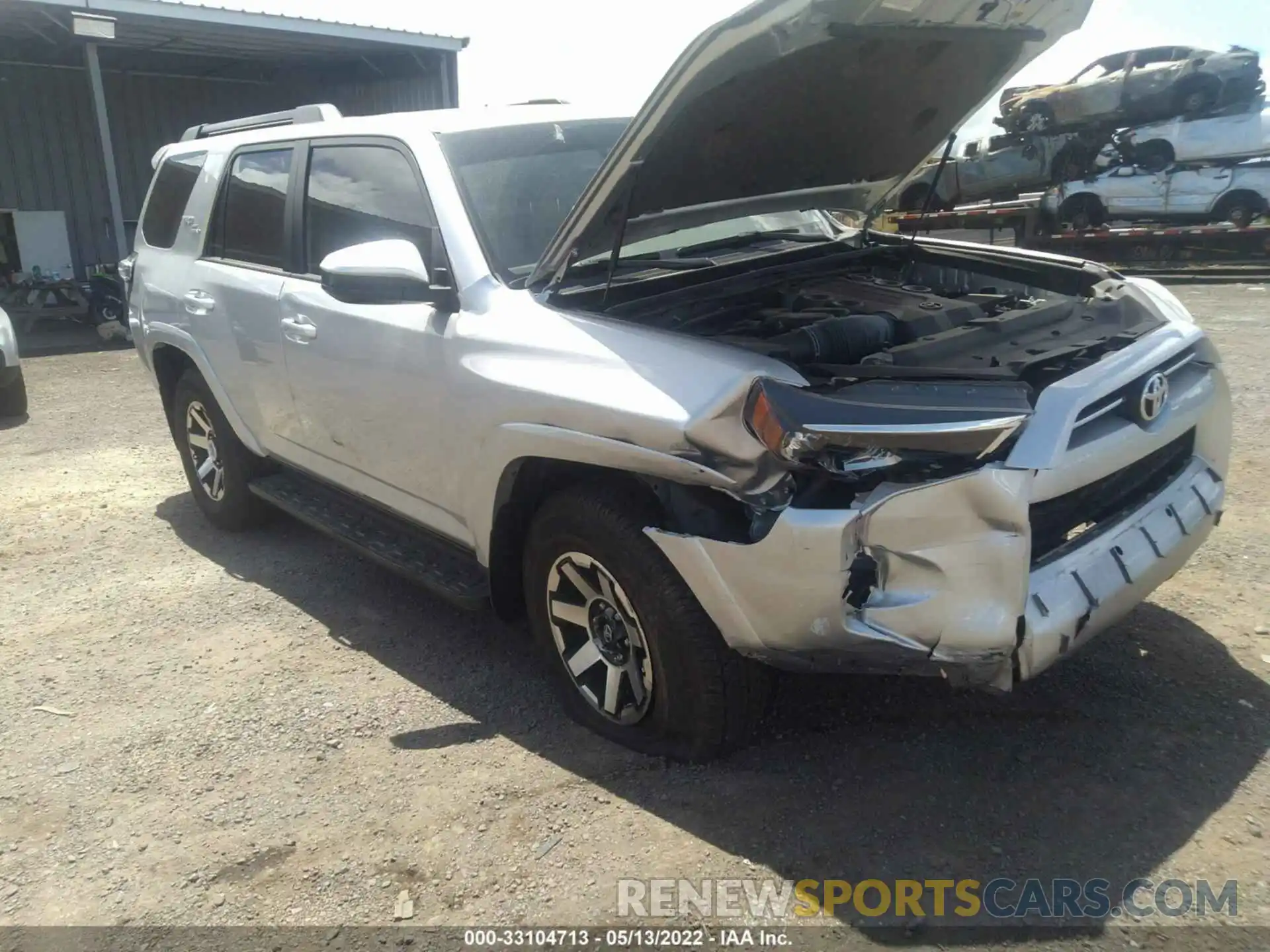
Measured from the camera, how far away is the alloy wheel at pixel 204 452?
17.4 feet

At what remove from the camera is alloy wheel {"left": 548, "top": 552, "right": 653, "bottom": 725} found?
304 centimetres

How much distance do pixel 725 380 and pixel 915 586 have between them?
682 mm

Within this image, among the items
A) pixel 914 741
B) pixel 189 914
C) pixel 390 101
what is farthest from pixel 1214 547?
pixel 390 101

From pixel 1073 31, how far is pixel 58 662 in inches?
174

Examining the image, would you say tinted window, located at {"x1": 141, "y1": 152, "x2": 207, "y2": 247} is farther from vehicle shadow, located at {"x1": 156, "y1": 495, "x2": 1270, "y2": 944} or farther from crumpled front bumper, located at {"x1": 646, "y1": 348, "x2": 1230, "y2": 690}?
crumpled front bumper, located at {"x1": 646, "y1": 348, "x2": 1230, "y2": 690}

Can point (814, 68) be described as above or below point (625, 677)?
above

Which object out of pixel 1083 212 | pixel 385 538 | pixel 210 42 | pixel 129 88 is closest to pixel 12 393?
pixel 385 538

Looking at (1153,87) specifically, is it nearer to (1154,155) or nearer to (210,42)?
(1154,155)

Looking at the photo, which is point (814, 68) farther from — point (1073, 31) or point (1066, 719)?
point (1066, 719)

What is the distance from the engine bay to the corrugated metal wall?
48.6 feet

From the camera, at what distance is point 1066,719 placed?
3.25m

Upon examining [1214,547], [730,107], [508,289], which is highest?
[730,107]

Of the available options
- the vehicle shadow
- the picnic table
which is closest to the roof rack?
the vehicle shadow

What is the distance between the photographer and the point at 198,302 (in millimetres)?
4863
